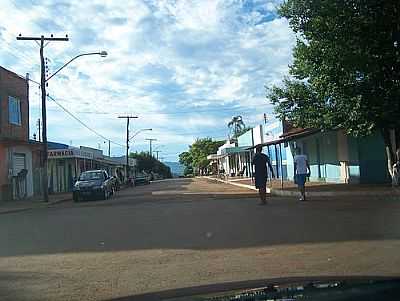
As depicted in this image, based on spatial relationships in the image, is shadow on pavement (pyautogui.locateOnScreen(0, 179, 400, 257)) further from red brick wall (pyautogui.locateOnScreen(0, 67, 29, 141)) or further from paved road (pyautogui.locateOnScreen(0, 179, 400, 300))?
red brick wall (pyautogui.locateOnScreen(0, 67, 29, 141))

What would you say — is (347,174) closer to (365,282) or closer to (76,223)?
(76,223)

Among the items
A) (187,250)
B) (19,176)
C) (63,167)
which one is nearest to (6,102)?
(19,176)

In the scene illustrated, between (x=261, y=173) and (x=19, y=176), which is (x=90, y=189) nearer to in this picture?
(x=19, y=176)

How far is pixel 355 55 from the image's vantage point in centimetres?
1953

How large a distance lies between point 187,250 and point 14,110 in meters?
27.2

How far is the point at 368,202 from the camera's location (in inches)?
707

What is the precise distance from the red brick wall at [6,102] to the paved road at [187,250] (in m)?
17.9

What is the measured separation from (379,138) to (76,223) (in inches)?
674

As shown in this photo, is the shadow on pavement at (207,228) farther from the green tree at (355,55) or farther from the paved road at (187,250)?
the green tree at (355,55)

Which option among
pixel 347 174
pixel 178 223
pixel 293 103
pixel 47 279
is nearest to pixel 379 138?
pixel 347 174

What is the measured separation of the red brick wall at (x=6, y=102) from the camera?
3231cm

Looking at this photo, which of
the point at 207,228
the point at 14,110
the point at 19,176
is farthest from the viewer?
the point at 14,110

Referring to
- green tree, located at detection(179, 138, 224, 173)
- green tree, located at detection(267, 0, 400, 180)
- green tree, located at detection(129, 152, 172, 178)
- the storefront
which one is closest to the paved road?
green tree, located at detection(267, 0, 400, 180)

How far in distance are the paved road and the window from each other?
19.1 m
